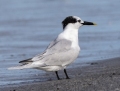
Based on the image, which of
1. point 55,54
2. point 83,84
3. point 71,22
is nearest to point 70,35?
point 71,22

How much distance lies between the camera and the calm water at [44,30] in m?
10.1

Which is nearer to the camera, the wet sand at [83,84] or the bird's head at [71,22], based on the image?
the wet sand at [83,84]

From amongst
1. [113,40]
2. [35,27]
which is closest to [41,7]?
[35,27]

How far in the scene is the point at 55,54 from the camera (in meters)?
7.84

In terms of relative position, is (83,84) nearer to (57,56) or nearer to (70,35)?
(57,56)

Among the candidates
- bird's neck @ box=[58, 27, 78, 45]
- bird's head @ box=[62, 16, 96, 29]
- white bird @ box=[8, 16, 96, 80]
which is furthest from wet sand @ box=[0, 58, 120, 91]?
bird's head @ box=[62, 16, 96, 29]

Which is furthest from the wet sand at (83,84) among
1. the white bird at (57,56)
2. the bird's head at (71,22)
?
the bird's head at (71,22)

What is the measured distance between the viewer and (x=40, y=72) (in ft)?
29.3

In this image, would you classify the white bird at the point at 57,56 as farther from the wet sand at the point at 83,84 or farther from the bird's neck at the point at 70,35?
the wet sand at the point at 83,84

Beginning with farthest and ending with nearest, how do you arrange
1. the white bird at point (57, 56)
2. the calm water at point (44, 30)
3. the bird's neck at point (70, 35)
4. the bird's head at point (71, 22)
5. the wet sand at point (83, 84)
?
the calm water at point (44, 30) → the bird's head at point (71, 22) → the bird's neck at point (70, 35) → the white bird at point (57, 56) → the wet sand at point (83, 84)

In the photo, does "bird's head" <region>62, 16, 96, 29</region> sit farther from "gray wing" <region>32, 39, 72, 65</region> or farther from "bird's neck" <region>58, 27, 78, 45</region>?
"gray wing" <region>32, 39, 72, 65</region>

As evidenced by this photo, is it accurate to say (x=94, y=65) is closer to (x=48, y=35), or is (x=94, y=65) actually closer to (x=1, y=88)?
(x=1, y=88)

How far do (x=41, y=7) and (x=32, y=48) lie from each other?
7245 mm

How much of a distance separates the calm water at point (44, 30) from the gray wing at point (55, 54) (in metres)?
0.52
